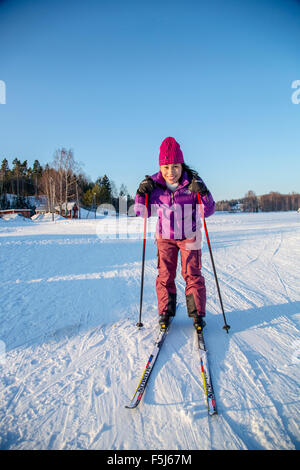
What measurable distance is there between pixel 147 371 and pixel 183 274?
1.17m

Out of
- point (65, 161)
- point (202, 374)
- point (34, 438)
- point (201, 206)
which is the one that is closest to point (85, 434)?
point (34, 438)

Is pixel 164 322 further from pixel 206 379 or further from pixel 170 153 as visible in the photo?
pixel 170 153

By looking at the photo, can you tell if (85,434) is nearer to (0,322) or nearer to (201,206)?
(0,322)

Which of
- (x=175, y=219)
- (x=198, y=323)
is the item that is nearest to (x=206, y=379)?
(x=198, y=323)

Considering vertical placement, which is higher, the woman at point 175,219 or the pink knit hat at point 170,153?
the pink knit hat at point 170,153

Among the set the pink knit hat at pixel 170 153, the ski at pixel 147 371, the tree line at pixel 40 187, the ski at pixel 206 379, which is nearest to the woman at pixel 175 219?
the pink knit hat at pixel 170 153

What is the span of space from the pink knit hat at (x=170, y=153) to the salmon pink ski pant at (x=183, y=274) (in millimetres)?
965

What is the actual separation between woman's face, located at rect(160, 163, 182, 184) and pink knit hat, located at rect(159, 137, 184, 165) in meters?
0.06

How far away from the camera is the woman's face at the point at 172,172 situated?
8.61ft

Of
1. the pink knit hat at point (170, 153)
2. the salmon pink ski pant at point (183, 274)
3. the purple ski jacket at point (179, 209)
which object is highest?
the pink knit hat at point (170, 153)

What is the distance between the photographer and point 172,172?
8.63 feet

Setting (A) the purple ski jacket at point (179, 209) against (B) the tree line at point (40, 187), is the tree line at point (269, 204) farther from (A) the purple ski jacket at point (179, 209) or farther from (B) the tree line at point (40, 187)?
(A) the purple ski jacket at point (179, 209)

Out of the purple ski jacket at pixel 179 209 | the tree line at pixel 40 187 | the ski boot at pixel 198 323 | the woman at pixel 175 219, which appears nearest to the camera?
the ski boot at pixel 198 323

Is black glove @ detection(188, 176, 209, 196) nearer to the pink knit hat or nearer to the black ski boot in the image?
the pink knit hat
